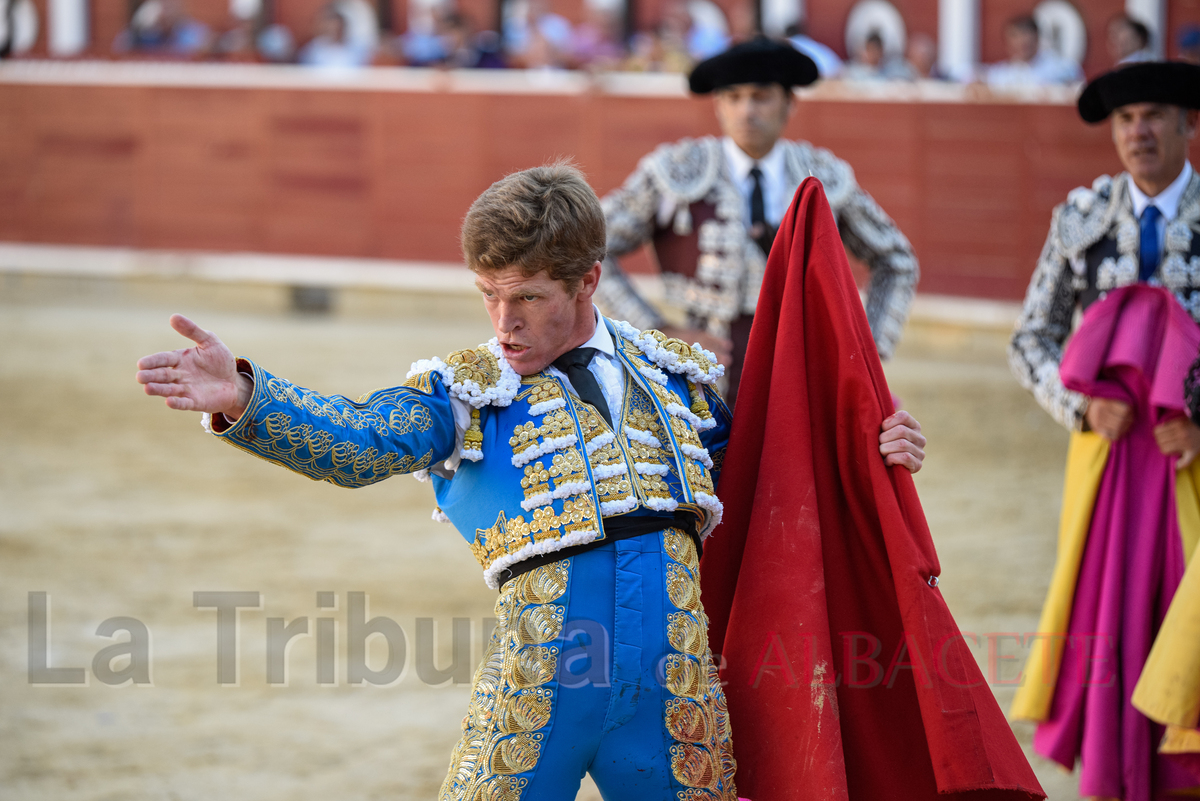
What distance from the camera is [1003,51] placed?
38.7 ft

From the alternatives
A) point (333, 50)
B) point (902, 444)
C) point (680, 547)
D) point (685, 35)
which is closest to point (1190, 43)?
point (685, 35)

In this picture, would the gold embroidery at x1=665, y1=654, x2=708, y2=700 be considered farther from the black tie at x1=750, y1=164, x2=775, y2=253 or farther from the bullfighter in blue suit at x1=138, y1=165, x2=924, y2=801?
the black tie at x1=750, y1=164, x2=775, y2=253

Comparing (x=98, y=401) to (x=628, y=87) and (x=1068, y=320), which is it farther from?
(x=1068, y=320)

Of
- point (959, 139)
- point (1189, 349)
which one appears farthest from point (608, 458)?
point (959, 139)

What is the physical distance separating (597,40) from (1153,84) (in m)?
9.42

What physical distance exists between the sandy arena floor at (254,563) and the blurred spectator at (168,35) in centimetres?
456

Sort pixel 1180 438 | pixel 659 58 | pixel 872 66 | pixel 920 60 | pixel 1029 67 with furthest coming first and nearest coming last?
pixel 659 58 < pixel 920 60 < pixel 872 66 < pixel 1029 67 < pixel 1180 438

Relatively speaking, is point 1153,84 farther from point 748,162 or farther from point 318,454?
point 318,454

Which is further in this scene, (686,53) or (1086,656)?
(686,53)

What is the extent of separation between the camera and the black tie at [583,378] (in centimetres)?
194

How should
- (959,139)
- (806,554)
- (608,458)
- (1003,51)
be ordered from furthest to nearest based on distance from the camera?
(1003,51), (959,139), (806,554), (608,458)

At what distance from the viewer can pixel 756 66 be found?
3.23 meters

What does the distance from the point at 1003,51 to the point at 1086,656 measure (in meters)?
9.70

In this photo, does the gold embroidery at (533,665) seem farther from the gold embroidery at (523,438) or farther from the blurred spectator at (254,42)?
the blurred spectator at (254,42)
